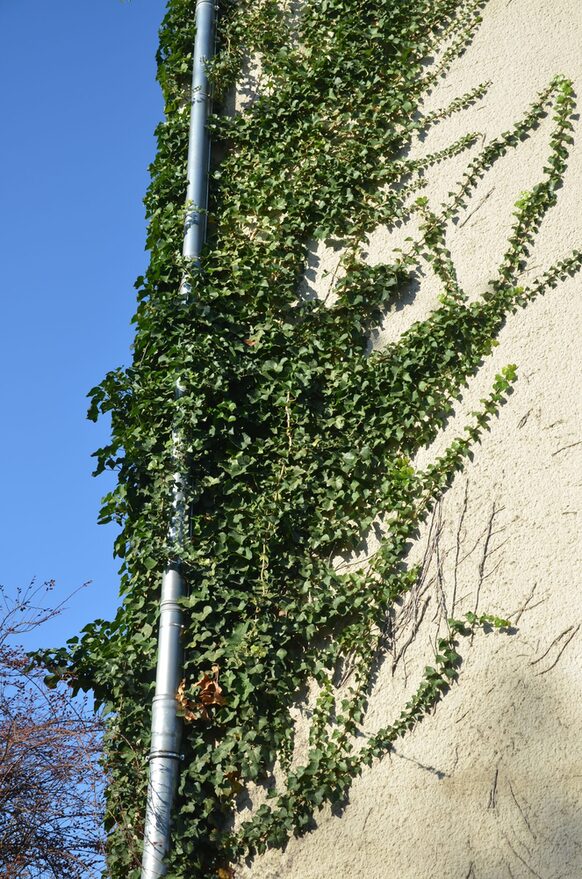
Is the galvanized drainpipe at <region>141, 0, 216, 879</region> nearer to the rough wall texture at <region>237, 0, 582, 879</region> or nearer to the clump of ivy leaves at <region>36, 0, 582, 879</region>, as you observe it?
the clump of ivy leaves at <region>36, 0, 582, 879</region>

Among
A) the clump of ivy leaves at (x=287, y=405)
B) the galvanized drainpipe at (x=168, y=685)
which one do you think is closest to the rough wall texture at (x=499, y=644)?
the clump of ivy leaves at (x=287, y=405)

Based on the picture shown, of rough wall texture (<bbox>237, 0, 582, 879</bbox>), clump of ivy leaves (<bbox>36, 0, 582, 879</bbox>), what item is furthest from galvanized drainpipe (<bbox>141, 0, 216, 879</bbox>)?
rough wall texture (<bbox>237, 0, 582, 879</bbox>)

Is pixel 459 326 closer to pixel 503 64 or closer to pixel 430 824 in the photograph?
pixel 503 64

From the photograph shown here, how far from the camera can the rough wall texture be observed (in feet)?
12.7

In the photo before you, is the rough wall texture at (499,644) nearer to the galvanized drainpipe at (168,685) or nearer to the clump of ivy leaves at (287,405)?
the clump of ivy leaves at (287,405)

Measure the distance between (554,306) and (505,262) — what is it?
35 cm

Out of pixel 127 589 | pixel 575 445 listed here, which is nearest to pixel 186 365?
pixel 127 589

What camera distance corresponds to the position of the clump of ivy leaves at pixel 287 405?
4.19 metres

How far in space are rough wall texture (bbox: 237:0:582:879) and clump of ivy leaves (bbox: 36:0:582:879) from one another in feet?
0.27

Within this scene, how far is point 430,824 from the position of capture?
154 inches

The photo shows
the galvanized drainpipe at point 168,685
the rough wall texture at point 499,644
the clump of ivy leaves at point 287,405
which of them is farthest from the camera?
the clump of ivy leaves at point 287,405

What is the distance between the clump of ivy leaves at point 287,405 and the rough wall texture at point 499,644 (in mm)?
82

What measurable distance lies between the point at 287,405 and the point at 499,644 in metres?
1.49

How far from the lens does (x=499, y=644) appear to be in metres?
4.16
